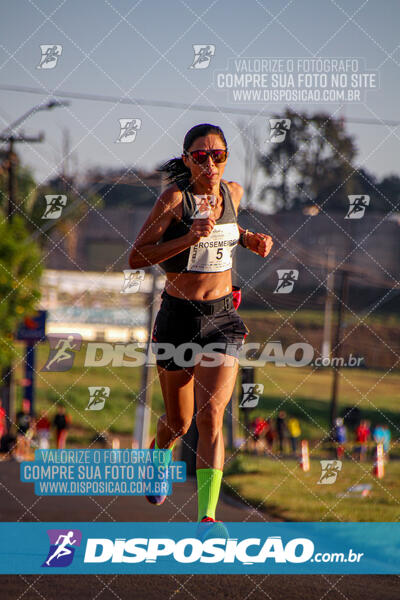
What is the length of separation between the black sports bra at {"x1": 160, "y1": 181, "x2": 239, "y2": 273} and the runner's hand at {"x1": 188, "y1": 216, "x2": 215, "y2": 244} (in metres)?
0.11

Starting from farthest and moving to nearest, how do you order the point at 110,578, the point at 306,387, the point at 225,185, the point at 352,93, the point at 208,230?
the point at 306,387, the point at 352,93, the point at 110,578, the point at 225,185, the point at 208,230

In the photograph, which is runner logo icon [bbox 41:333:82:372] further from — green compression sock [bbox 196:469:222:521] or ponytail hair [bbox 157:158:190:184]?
ponytail hair [bbox 157:158:190:184]

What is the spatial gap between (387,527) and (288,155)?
9.23 ft

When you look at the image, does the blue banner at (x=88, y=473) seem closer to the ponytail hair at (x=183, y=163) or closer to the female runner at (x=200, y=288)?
the female runner at (x=200, y=288)

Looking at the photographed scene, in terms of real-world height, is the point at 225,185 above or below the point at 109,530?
above

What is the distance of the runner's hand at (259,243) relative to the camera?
526 centimetres

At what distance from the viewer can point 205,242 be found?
5.13m

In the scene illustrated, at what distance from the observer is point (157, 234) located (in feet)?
16.6

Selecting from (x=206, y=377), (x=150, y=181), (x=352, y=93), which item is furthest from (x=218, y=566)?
(x=352, y=93)

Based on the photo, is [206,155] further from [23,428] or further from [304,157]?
[23,428]

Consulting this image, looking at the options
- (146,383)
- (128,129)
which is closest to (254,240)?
(128,129)

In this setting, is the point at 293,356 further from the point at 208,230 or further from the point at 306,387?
the point at 306,387

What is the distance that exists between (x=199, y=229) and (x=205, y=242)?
19 cm

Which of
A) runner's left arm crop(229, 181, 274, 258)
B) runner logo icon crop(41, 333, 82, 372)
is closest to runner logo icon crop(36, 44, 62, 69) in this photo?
runner's left arm crop(229, 181, 274, 258)
